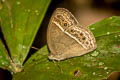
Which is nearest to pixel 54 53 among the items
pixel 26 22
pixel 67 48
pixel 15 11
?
pixel 67 48

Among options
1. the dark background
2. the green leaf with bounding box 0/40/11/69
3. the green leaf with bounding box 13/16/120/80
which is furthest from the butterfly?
the dark background

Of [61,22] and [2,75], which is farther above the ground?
[61,22]

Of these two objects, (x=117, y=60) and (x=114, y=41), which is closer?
(x=117, y=60)

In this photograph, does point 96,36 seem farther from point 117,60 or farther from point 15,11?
point 15,11

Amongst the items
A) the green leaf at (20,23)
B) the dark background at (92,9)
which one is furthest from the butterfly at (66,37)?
the dark background at (92,9)

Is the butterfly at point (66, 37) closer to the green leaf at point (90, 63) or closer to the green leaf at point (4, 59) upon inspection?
the green leaf at point (90, 63)

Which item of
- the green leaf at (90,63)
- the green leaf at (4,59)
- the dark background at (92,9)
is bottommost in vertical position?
the dark background at (92,9)

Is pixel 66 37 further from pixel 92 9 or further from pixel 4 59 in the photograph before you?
pixel 92 9
